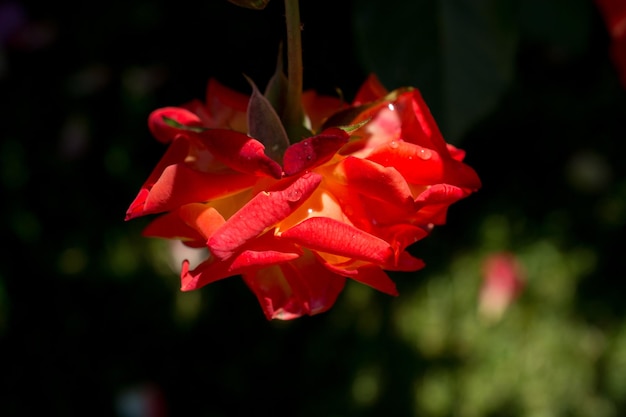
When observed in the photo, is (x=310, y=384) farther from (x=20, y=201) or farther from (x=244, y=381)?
(x=20, y=201)

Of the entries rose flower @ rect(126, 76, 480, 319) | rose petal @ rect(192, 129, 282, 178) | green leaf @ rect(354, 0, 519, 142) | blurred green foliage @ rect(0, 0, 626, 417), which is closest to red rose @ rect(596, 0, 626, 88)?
green leaf @ rect(354, 0, 519, 142)

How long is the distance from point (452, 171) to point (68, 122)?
141 cm

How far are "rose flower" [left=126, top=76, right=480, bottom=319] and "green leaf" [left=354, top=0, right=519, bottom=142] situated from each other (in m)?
0.09

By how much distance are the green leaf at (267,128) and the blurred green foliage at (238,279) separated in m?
0.71

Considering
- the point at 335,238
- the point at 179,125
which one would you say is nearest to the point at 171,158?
the point at 179,125

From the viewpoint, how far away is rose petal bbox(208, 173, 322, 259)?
0.44 m

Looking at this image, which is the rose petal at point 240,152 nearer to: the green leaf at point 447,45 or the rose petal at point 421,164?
the rose petal at point 421,164

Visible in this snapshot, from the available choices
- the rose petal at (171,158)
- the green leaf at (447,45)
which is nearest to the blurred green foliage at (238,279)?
the green leaf at (447,45)

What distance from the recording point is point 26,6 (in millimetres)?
1764

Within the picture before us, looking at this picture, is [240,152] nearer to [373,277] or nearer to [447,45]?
[373,277]

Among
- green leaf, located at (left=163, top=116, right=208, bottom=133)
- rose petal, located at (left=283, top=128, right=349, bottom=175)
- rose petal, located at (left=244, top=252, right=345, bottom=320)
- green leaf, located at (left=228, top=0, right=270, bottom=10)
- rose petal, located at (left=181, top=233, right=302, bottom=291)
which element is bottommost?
rose petal, located at (left=244, top=252, right=345, bottom=320)

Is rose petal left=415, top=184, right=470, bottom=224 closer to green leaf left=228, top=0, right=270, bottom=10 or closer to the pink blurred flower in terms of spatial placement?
green leaf left=228, top=0, right=270, bottom=10

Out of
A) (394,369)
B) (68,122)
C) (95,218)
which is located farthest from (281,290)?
(68,122)

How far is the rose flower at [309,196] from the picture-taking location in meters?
0.45
